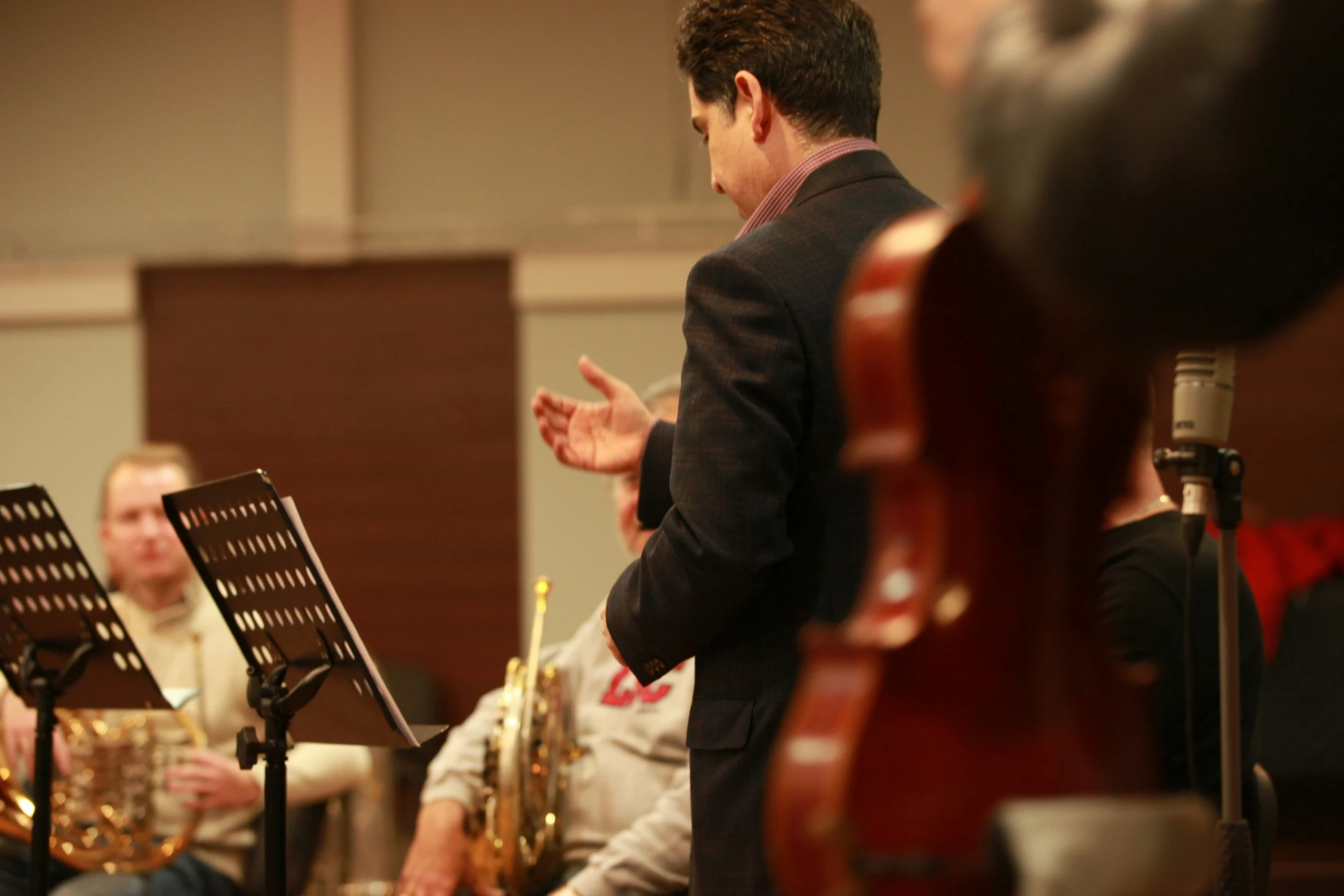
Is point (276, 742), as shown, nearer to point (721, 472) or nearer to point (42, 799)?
point (42, 799)

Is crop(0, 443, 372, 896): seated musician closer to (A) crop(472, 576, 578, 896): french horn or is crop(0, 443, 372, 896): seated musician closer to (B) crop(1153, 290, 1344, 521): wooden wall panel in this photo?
(A) crop(472, 576, 578, 896): french horn

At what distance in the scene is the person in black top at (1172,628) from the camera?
191 cm

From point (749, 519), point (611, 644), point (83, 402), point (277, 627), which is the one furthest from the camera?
point (83, 402)

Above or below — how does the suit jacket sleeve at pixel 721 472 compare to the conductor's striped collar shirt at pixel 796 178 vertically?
below

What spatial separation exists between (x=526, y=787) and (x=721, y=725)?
0.96 m

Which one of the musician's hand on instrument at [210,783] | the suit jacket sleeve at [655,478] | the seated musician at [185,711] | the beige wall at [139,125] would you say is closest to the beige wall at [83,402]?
the beige wall at [139,125]

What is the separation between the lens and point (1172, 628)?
6.32 ft

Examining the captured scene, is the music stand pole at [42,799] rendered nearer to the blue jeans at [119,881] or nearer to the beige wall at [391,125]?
the blue jeans at [119,881]

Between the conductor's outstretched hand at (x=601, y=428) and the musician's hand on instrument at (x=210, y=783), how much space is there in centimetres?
123

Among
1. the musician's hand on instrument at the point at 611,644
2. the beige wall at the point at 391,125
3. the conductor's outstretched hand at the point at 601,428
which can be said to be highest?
the beige wall at the point at 391,125

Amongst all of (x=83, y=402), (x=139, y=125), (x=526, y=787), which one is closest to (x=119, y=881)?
(x=526, y=787)

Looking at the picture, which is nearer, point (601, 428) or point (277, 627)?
point (601, 428)

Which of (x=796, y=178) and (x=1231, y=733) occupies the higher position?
(x=796, y=178)

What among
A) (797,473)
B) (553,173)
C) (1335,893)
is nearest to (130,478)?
(797,473)
